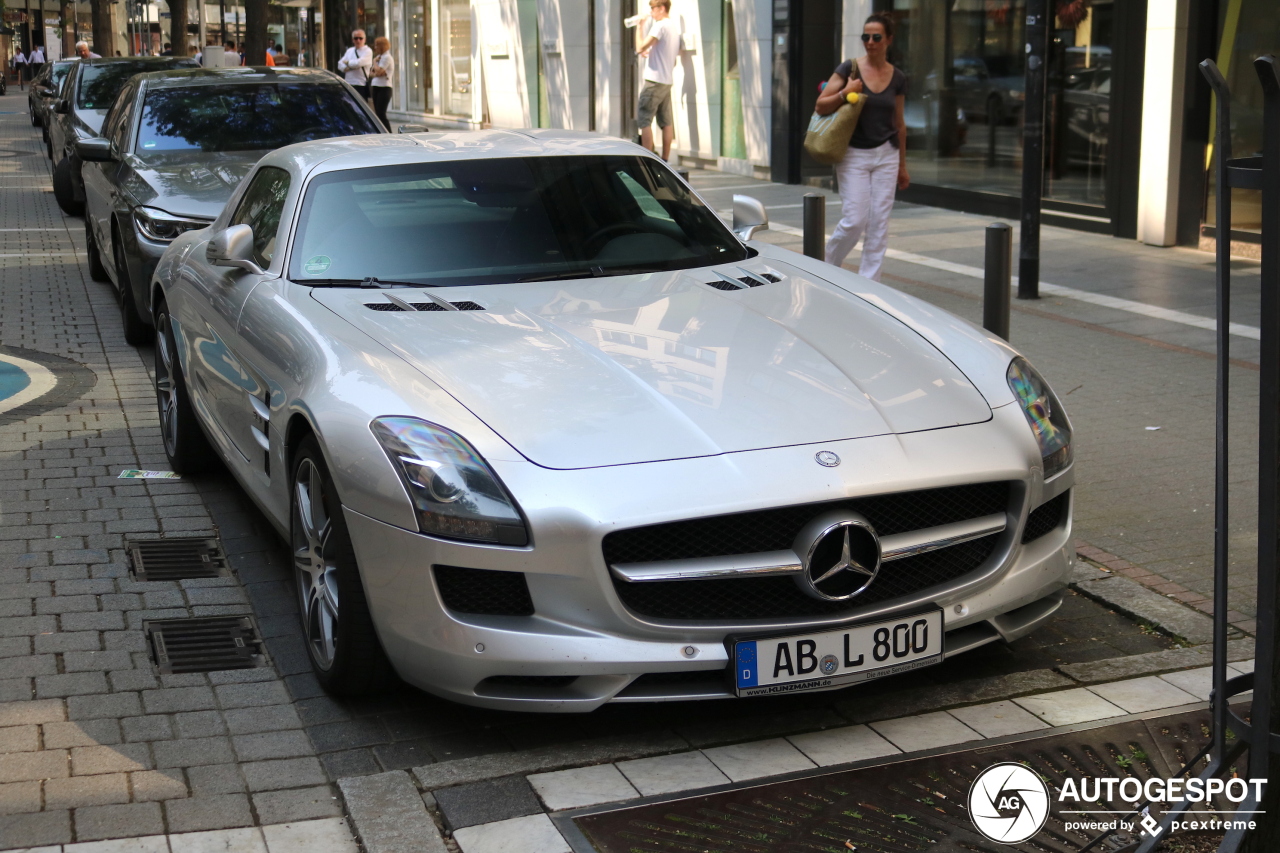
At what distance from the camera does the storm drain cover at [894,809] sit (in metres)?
3.22

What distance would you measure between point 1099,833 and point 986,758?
1.30 ft

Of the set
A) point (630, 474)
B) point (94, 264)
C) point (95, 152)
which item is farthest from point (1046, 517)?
point (94, 264)

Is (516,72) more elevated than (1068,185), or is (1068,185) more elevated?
(516,72)

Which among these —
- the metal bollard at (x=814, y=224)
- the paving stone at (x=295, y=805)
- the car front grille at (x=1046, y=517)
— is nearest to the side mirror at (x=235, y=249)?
the paving stone at (x=295, y=805)

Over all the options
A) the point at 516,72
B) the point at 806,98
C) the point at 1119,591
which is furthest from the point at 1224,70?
the point at 516,72

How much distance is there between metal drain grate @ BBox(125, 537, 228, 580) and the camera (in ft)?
17.0

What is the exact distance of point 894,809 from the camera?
3.37 m

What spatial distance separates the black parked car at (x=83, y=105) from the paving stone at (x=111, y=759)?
12.8m

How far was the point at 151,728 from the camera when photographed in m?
3.90

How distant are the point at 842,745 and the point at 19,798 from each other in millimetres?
2010

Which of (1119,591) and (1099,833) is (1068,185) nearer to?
(1119,591)

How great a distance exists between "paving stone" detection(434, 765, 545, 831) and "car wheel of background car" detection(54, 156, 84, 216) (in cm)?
1471

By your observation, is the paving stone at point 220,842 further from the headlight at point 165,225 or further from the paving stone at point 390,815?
the headlight at point 165,225

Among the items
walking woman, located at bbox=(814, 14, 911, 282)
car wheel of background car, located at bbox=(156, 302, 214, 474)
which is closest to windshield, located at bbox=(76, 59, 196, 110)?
walking woman, located at bbox=(814, 14, 911, 282)
